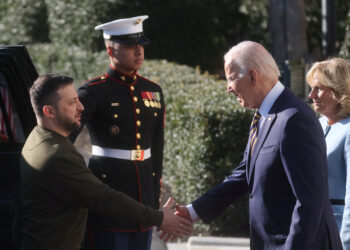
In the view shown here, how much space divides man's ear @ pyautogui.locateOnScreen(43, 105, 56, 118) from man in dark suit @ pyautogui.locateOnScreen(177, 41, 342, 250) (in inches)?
35.5

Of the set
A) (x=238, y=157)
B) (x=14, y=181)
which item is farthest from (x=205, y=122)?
(x=14, y=181)

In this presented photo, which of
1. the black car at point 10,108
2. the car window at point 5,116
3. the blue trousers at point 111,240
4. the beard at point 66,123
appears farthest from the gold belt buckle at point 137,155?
the beard at point 66,123

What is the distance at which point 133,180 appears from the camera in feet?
13.5

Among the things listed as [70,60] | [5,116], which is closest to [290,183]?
[5,116]

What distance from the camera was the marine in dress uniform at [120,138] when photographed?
4.03 m

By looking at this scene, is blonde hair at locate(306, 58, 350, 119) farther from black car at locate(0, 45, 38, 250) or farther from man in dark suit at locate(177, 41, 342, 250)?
black car at locate(0, 45, 38, 250)

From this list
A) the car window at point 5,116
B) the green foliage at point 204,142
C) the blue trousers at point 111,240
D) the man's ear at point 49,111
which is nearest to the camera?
the man's ear at point 49,111

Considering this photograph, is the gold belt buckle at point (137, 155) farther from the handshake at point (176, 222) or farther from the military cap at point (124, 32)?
the military cap at point (124, 32)

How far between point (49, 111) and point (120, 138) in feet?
3.42

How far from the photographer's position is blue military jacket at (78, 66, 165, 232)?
4.05 m

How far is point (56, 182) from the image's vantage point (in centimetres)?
299

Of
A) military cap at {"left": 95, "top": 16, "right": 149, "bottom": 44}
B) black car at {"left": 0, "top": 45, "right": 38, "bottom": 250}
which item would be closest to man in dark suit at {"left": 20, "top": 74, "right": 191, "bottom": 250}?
black car at {"left": 0, "top": 45, "right": 38, "bottom": 250}

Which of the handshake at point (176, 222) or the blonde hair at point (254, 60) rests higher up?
the blonde hair at point (254, 60)

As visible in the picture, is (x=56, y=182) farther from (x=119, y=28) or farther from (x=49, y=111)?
(x=119, y=28)
